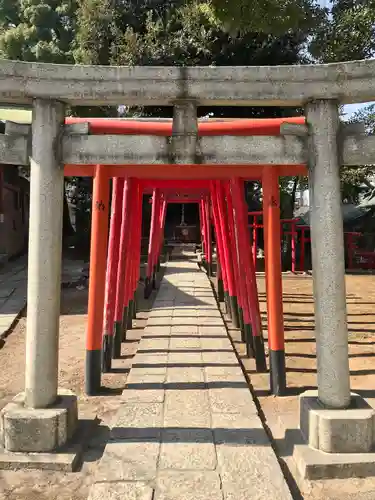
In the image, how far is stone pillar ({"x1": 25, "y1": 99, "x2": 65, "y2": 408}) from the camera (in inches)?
136

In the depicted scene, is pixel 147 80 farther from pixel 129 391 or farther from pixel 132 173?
pixel 129 391

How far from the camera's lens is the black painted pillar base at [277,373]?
5.05m

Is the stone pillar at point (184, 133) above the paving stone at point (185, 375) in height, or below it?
above

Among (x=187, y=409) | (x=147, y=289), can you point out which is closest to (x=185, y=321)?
(x=147, y=289)

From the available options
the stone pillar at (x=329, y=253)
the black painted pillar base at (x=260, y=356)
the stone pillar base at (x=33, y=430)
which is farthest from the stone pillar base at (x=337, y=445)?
the black painted pillar base at (x=260, y=356)

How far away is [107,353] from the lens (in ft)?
19.2

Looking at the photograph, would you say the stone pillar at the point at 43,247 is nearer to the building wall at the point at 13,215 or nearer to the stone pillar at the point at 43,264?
the stone pillar at the point at 43,264

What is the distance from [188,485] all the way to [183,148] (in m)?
2.31

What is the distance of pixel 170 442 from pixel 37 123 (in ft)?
8.42

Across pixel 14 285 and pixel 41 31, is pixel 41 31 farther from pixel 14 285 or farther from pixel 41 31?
pixel 14 285

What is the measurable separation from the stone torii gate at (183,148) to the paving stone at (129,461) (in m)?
0.44

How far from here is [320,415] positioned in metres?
3.35

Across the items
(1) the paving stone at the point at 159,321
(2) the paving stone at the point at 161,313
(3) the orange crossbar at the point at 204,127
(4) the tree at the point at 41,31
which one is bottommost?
(1) the paving stone at the point at 159,321

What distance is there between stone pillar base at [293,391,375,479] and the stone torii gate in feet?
0.13
